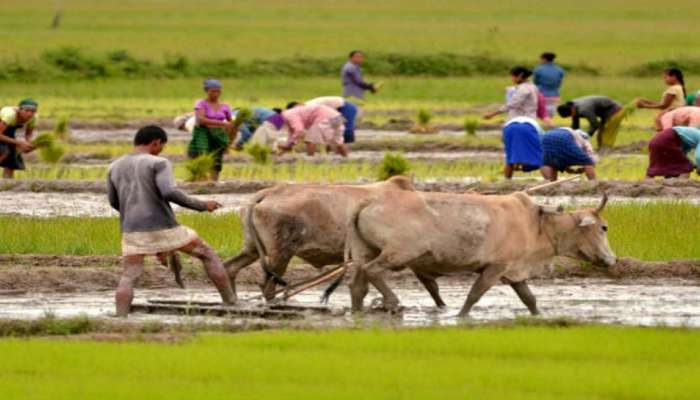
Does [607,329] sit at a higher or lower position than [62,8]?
higher

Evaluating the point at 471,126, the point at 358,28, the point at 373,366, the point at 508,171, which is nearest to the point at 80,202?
the point at 508,171

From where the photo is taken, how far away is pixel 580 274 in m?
16.5

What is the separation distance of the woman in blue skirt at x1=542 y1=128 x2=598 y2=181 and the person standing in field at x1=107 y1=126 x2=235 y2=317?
9.08 metres

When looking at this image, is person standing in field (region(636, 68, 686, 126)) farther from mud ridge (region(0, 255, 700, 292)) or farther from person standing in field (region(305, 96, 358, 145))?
mud ridge (region(0, 255, 700, 292))

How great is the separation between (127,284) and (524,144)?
9.86 metres

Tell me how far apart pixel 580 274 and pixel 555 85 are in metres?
16.3

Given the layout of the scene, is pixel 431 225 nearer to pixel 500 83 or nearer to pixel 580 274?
pixel 580 274

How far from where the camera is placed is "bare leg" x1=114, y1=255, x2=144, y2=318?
13.7 meters

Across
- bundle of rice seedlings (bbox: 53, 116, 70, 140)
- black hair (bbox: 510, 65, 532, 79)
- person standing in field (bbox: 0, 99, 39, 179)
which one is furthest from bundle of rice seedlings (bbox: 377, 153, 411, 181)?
bundle of rice seedlings (bbox: 53, 116, 70, 140)

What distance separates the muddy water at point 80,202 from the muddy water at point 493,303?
479 cm

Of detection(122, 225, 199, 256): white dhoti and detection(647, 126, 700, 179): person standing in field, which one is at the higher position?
detection(122, 225, 199, 256): white dhoti

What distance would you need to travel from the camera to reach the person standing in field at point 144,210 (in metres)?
13.7

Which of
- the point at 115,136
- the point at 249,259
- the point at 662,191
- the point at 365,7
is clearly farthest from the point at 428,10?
the point at 249,259

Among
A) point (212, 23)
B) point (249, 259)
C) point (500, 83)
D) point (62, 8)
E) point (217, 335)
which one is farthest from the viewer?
point (62, 8)
